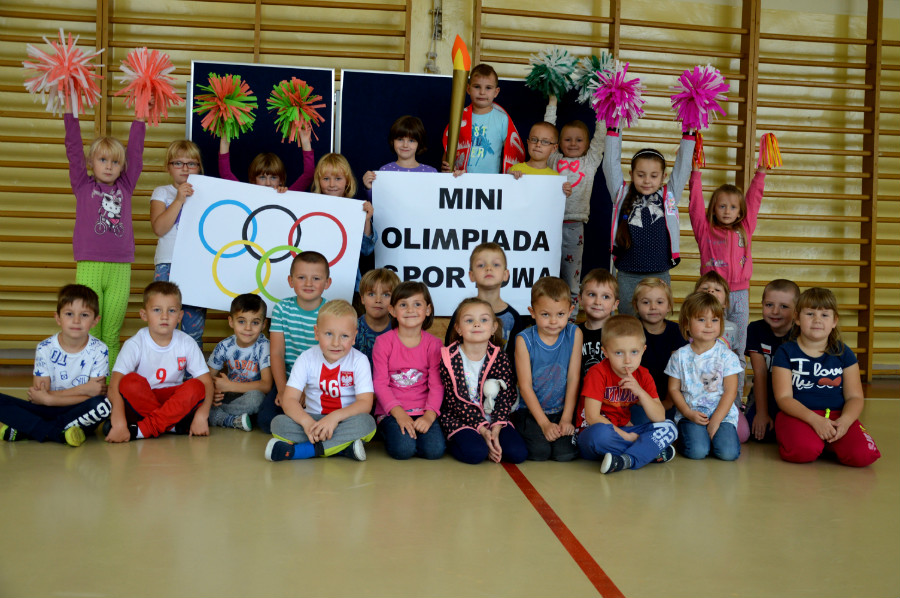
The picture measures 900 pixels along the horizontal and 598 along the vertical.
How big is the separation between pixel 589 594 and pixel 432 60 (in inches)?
174

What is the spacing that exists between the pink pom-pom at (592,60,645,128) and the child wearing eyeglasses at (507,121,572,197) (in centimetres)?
36

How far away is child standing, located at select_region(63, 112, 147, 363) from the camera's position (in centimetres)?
382

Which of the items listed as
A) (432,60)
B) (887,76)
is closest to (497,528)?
(432,60)

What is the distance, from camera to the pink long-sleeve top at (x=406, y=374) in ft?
10.7

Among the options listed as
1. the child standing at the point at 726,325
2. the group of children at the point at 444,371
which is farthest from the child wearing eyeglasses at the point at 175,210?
the child standing at the point at 726,325

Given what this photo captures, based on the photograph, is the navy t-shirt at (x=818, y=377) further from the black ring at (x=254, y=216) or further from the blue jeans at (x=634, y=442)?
the black ring at (x=254, y=216)

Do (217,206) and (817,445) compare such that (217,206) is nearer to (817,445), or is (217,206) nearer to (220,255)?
(220,255)

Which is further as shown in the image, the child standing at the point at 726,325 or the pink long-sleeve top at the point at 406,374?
the child standing at the point at 726,325

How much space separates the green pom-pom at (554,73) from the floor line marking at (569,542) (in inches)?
110

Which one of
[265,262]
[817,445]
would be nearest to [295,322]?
[265,262]

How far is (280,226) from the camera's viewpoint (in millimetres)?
4238

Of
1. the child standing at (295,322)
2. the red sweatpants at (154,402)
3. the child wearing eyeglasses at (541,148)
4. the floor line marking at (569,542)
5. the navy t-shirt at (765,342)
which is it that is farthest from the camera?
the child wearing eyeglasses at (541,148)

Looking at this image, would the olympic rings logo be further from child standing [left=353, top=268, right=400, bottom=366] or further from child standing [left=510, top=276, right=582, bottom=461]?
child standing [left=510, top=276, right=582, bottom=461]

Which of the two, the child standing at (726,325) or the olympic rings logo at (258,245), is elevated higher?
the olympic rings logo at (258,245)
